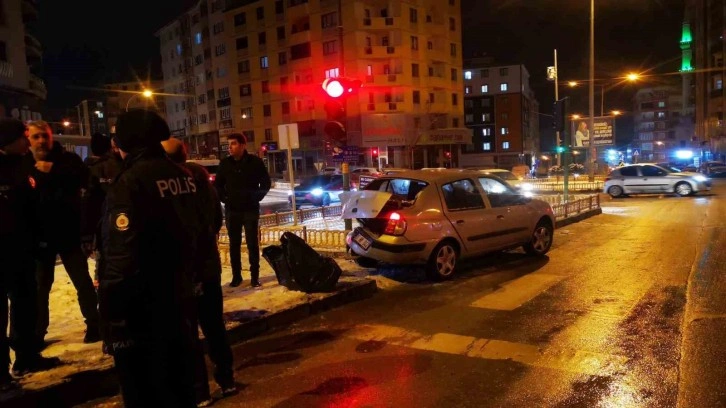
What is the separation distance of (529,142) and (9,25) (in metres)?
75.8

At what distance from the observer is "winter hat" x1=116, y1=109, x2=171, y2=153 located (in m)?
2.94

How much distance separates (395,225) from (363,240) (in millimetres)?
659

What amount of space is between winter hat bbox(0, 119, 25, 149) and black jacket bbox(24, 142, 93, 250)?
236 mm

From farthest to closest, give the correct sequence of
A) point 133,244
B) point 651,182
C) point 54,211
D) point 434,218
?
1. point 651,182
2. point 434,218
3. point 54,211
4. point 133,244

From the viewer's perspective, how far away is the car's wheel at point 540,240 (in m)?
10.2

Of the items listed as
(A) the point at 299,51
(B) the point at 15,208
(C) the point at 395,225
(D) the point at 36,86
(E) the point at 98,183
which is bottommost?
(C) the point at 395,225

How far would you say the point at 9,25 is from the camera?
3509 centimetres

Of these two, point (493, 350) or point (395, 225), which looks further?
point (395, 225)

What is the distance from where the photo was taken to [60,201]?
16.0 ft

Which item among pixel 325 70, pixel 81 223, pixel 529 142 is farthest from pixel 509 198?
pixel 529 142

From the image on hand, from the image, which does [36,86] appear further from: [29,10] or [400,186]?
[400,186]

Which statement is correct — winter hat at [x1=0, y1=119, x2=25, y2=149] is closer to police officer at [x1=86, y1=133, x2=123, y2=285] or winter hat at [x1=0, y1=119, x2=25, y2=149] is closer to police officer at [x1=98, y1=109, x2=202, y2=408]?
police officer at [x1=86, y1=133, x2=123, y2=285]

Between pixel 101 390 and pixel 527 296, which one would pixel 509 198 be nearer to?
pixel 527 296

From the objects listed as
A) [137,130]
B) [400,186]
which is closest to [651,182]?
[400,186]
